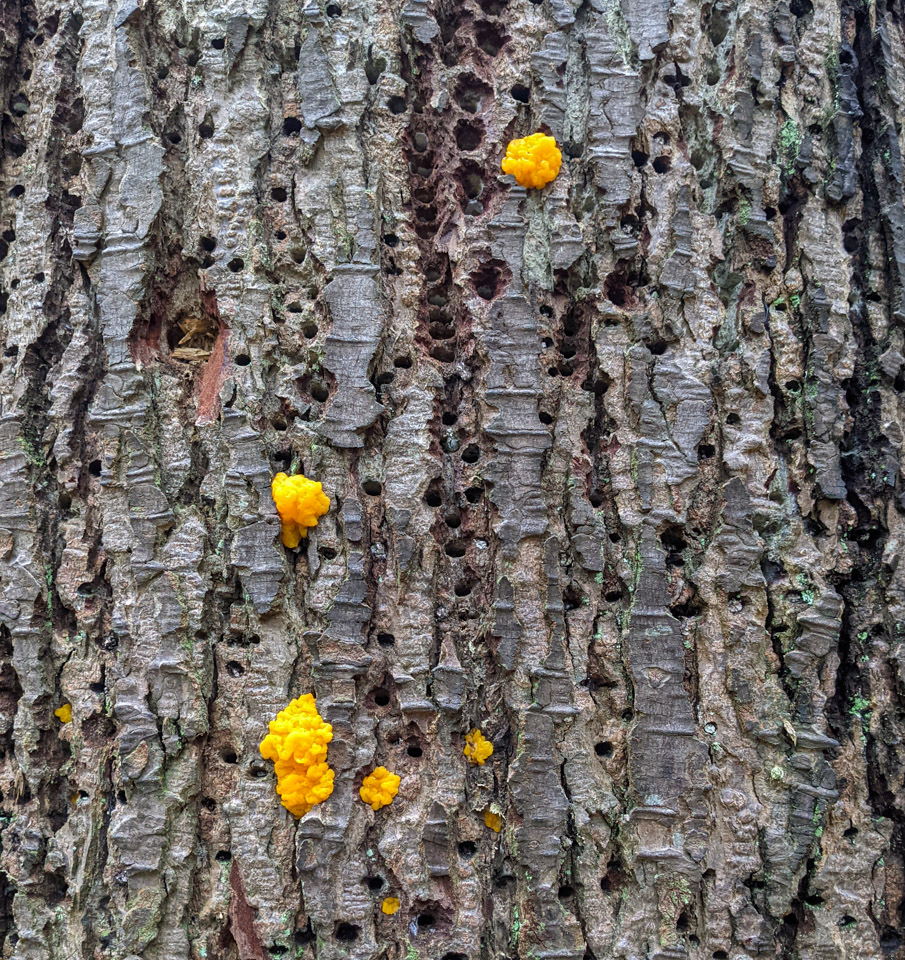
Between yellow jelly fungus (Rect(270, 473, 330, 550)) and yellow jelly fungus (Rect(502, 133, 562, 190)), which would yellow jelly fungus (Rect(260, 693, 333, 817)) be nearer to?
yellow jelly fungus (Rect(270, 473, 330, 550))

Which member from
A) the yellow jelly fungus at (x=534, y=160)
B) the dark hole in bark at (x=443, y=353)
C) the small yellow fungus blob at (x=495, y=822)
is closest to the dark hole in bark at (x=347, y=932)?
the small yellow fungus blob at (x=495, y=822)

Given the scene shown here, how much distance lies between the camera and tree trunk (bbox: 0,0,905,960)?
1.65 metres

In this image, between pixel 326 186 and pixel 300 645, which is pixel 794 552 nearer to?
pixel 300 645

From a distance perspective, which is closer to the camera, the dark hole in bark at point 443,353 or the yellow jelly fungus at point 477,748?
the yellow jelly fungus at point 477,748

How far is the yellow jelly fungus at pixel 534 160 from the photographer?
68.8 inches

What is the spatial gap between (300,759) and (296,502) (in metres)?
0.58

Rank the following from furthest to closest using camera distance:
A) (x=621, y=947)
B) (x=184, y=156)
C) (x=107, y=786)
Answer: (x=184, y=156)
(x=107, y=786)
(x=621, y=947)

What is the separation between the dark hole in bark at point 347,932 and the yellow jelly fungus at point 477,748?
45 centimetres

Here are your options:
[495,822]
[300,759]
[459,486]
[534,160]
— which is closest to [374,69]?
[534,160]

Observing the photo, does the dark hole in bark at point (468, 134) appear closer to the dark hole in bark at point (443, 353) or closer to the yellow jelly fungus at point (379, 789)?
the dark hole in bark at point (443, 353)

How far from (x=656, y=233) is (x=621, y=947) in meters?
1.71

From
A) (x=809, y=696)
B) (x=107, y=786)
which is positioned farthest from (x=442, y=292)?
(x=107, y=786)

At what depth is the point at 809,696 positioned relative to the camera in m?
1.71

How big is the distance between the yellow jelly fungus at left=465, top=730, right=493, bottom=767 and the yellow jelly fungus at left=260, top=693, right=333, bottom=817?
1.06 feet
